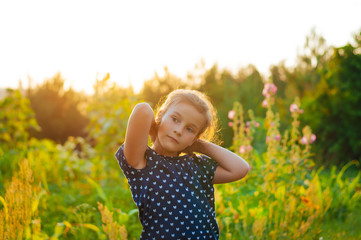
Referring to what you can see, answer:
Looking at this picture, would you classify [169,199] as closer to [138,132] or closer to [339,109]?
[138,132]

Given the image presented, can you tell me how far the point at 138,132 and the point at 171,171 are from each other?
0.85ft

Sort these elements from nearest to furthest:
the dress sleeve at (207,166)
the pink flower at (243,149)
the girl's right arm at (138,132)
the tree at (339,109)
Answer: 1. the girl's right arm at (138,132)
2. the dress sleeve at (207,166)
3. the pink flower at (243,149)
4. the tree at (339,109)

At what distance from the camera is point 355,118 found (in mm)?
7109

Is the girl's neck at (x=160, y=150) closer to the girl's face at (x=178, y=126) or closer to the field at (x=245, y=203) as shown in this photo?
the girl's face at (x=178, y=126)

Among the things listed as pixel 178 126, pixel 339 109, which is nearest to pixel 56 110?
pixel 339 109

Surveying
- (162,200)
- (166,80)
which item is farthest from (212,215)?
(166,80)

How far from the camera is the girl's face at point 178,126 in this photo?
6.15 ft

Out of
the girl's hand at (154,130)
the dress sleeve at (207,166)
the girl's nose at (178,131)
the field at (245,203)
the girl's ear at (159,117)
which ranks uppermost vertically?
the girl's ear at (159,117)

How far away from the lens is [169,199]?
1.82m

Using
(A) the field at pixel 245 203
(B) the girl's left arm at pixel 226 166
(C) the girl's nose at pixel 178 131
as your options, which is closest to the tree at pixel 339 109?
(A) the field at pixel 245 203

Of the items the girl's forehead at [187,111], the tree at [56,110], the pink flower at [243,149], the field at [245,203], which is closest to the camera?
the girl's forehead at [187,111]

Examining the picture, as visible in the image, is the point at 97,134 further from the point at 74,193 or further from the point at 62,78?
the point at 62,78

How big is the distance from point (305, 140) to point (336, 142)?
413cm

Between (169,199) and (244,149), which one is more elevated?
(244,149)
